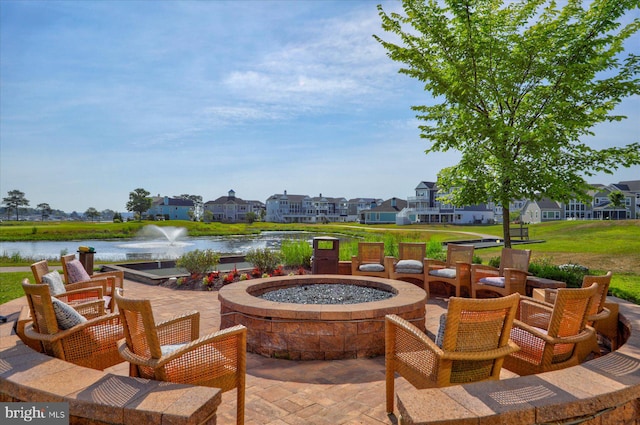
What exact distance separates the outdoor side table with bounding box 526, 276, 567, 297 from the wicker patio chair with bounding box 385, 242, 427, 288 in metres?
2.03

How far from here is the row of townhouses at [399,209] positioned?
59125mm

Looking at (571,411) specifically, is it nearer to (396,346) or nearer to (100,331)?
(396,346)

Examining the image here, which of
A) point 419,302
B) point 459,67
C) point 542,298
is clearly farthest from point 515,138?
point 419,302

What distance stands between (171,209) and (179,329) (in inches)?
3673

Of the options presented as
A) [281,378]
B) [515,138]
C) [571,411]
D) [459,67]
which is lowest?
[281,378]

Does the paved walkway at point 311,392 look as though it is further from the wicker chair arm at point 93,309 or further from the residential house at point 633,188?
the residential house at point 633,188

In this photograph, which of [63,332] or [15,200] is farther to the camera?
[15,200]

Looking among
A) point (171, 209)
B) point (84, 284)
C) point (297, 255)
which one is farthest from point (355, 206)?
point (84, 284)

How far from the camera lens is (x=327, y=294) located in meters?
6.59

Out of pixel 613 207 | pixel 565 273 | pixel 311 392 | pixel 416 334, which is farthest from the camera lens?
pixel 613 207

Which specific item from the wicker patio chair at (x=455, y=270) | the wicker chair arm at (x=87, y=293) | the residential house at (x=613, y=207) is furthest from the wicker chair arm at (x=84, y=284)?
the residential house at (x=613, y=207)

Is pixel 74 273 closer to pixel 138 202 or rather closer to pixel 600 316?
pixel 600 316

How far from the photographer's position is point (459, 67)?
917 cm

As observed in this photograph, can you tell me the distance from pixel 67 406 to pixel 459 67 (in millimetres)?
9514
